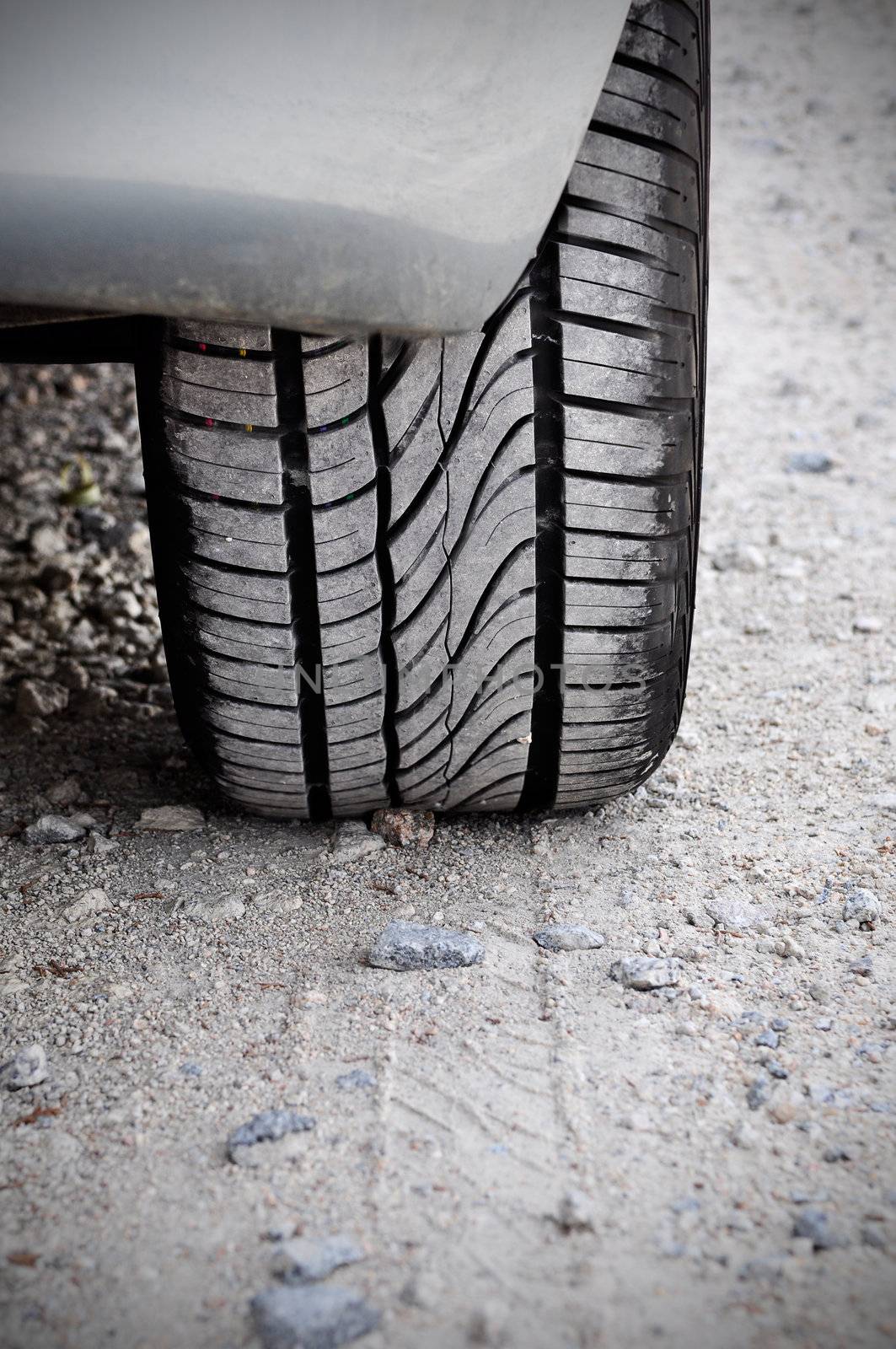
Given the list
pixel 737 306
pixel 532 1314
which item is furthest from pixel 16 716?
pixel 737 306

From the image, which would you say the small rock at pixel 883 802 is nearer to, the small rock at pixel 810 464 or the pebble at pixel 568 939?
the pebble at pixel 568 939

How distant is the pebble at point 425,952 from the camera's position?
123cm

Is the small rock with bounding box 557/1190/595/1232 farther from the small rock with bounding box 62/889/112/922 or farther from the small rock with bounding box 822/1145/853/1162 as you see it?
the small rock with bounding box 62/889/112/922

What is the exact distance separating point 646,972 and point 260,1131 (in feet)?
1.42

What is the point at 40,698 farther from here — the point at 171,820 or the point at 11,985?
the point at 11,985

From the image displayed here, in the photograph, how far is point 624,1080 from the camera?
1.07 metres

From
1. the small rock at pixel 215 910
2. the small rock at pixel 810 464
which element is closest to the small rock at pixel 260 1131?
the small rock at pixel 215 910

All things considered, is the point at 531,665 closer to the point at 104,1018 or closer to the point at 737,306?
the point at 104,1018

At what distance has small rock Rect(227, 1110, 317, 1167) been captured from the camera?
38.9 inches

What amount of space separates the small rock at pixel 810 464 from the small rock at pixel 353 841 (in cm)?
176

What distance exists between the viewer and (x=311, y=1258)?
2.89 ft

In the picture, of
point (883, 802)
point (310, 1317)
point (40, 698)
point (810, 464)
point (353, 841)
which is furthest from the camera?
point (810, 464)

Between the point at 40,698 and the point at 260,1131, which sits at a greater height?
the point at 40,698

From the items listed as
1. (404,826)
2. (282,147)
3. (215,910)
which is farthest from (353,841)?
(282,147)
